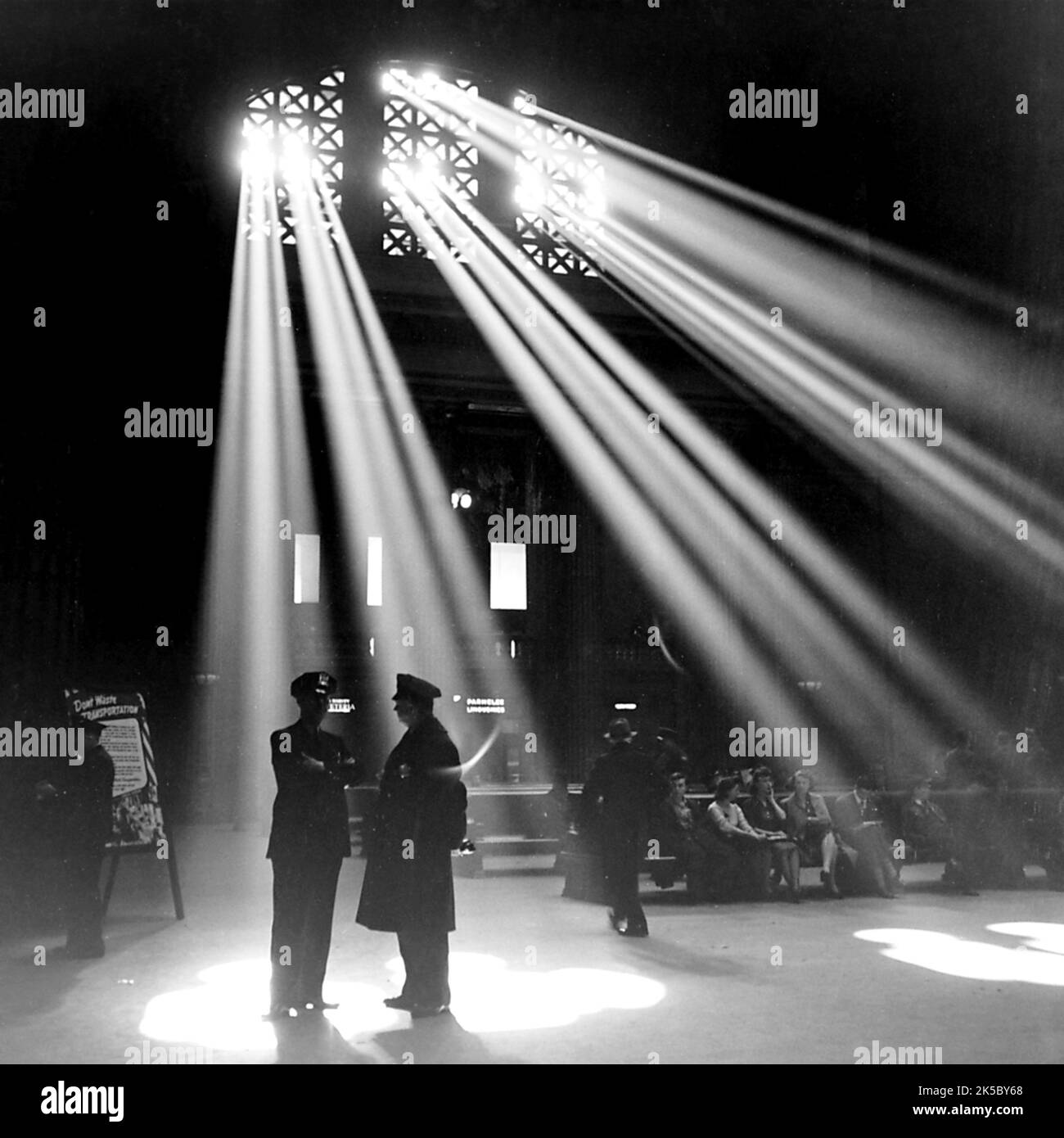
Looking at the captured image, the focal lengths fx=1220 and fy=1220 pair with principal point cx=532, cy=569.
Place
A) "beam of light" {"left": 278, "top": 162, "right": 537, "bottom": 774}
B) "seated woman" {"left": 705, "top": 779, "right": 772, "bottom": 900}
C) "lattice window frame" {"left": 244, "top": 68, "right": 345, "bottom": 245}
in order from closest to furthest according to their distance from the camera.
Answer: "seated woman" {"left": 705, "top": 779, "right": 772, "bottom": 900} < "lattice window frame" {"left": 244, "top": 68, "right": 345, "bottom": 245} < "beam of light" {"left": 278, "top": 162, "right": 537, "bottom": 774}

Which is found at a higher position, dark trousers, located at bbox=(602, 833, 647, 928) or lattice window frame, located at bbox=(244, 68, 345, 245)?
lattice window frame, located at bbox=(244, 68, 345, 245)

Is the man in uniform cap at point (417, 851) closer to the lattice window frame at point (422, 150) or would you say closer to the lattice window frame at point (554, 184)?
the lattice window frame at point (422, 150)

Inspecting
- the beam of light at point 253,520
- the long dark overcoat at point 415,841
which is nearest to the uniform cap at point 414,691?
the long dark overcoat at point 415,841

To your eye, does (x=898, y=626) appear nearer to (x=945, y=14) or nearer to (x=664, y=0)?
(x=945, y=14)

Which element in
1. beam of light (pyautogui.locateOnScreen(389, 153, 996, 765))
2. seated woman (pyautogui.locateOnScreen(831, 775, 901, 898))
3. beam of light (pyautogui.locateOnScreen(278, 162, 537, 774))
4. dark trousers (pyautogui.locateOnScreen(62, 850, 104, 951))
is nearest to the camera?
dark trousers (pyautogui.locateOnScreen(62, 850, 104, 951))

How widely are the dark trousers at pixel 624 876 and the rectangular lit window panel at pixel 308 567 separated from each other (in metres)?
9.89

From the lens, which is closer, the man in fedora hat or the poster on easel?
the man in fedora hat

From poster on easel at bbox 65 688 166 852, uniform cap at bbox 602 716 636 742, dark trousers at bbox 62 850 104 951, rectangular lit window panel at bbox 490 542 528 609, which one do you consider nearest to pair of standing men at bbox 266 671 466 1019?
dark trousers at bbox 62 850 104 951

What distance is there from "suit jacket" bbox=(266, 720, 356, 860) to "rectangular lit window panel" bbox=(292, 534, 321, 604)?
11.7 meters

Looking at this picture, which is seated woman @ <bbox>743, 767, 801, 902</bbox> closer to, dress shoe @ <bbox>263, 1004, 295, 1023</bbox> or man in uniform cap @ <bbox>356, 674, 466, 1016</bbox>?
man in uniform cap @ <bbox>356, 674, 466, 1016</bbox>

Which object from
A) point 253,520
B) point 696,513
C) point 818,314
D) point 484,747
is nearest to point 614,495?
point 696,513

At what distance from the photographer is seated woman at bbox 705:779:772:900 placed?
1038cm

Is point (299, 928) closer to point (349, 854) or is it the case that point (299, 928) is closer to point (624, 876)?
point (349, 854)
